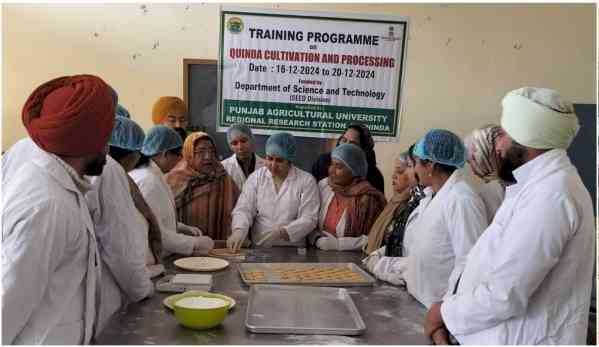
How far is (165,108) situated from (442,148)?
2216 millimetres

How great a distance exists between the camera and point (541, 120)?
4.38ft

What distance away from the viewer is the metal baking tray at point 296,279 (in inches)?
77.5

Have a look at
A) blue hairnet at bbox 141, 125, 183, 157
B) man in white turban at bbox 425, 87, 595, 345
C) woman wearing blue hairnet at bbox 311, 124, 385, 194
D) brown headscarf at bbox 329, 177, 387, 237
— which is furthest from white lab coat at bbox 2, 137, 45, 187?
woman wearing blue hairnet at bbox 311, 124, 385, 194

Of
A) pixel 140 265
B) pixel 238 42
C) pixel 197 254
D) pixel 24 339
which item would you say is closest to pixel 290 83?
pixel 238 42

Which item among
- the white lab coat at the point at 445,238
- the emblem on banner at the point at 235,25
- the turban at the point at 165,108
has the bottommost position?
the white lab coat at the point at 445,238

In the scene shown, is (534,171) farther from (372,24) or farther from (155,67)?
(155,67)

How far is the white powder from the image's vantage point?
154 centimetres

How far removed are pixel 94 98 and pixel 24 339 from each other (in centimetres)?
57

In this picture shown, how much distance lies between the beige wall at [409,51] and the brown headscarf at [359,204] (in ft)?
4.86

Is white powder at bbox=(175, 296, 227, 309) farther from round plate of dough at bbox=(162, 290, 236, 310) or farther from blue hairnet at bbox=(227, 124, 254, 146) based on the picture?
blue hairnet at bbox=(227, 124, 254, 146)

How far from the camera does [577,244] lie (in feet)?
4.21

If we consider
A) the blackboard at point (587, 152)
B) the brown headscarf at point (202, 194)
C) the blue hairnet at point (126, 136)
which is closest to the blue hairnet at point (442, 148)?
the blue hairnet at point (126, 136)

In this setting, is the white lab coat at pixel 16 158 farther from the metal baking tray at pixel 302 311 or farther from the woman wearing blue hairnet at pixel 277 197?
the woman wearing blue hairnet at pixel 277 197

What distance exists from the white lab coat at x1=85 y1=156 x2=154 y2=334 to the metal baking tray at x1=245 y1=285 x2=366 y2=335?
1.27 ft
